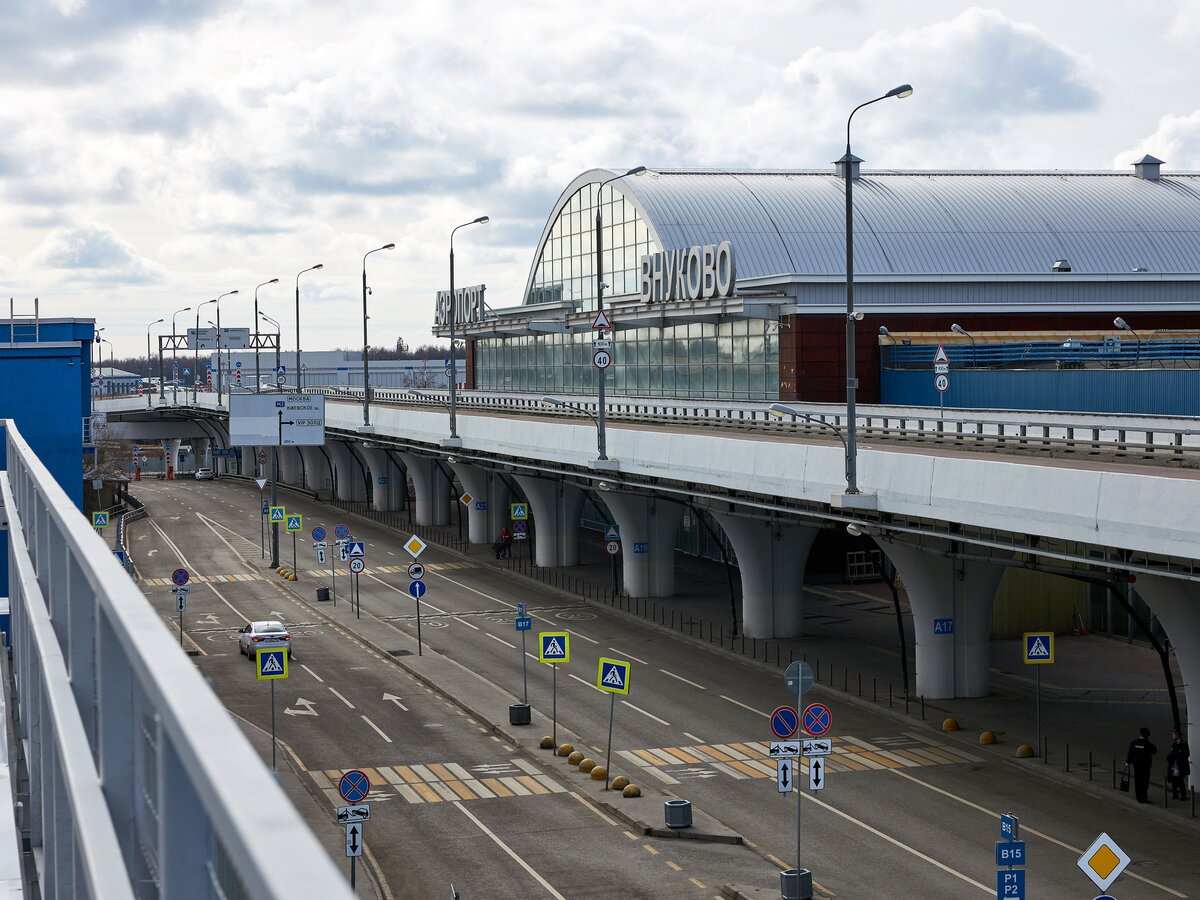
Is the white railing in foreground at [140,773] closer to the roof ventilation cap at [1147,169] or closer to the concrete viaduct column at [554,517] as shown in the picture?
the concrete viaduct column at [554,517]

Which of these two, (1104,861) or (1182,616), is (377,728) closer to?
(1182,616)

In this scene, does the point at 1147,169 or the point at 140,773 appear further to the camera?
the point at 1147,169

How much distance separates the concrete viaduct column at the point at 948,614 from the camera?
47.7m

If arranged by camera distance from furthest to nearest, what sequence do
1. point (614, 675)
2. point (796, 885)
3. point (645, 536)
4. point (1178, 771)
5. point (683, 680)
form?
point (645, 536), point (683, 680), point (1178, 771), point (614, 675), point (796, 885)

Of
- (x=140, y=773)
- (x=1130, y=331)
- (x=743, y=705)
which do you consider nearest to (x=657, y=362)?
(x=1130, y=331)

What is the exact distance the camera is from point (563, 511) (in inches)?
3189

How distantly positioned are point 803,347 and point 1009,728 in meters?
38.0

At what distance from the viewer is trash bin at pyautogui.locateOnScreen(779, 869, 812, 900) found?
1137 inches

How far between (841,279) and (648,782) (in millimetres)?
43613

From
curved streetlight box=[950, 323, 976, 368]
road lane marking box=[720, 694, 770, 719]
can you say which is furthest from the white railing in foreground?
curved streetlight box=[950, 323, 976, 368]

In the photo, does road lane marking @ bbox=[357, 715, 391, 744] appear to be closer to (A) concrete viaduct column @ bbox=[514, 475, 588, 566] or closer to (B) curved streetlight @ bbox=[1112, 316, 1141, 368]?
(A) concrete viaduct column @ bbox=[514, 475, 588, 566]

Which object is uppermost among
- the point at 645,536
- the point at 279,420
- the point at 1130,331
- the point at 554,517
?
the point at 1130,331

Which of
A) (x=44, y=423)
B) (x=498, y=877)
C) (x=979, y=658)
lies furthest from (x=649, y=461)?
(x=498, y=877)

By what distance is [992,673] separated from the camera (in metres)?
53.0
